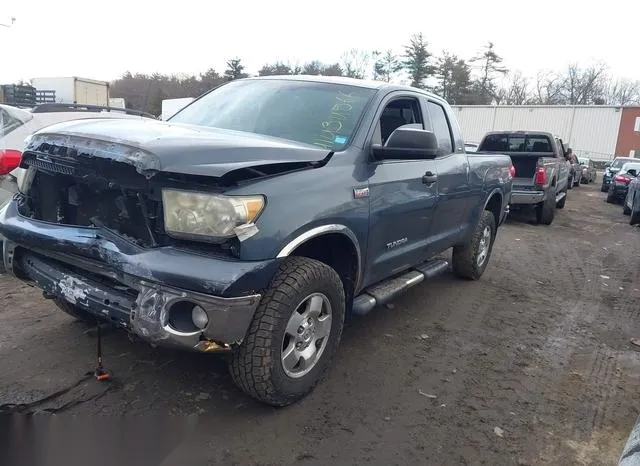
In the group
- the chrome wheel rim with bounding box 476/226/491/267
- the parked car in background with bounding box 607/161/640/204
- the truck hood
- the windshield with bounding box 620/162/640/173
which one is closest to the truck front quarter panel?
the truck hood

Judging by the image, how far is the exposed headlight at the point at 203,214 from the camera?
262 centimetres

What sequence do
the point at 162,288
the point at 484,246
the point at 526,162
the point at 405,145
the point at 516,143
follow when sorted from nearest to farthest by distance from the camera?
1. the point at 162,288
2. the point at 405,145
3. the point at 484,246
4. the point at 526,162
5. the point at 516,143

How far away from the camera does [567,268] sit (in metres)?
7.53

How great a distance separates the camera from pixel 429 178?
4.41 metres

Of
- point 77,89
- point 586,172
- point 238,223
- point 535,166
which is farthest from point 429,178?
point 586,172

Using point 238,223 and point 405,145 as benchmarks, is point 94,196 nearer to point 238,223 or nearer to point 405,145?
point 238,223

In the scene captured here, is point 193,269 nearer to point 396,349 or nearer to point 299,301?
point 299,301

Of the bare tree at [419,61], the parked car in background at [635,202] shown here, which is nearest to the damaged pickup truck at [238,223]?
the parked car in background at [635,202]

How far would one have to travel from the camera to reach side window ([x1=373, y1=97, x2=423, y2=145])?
4001mm

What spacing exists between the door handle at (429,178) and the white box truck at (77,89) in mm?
20923

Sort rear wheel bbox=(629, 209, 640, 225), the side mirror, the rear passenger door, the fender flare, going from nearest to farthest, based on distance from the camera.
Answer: the fender flare, the side mirror, the rear passenger door, rear wheel bbox=(629, 209, 640, 225)

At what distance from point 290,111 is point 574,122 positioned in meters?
46.2

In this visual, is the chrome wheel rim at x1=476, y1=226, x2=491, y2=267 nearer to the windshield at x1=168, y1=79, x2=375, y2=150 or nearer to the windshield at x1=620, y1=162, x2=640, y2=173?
the windshield at x1=168, y1=79, x2=375, y2=150

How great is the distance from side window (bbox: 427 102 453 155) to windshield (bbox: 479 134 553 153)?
8.04m
